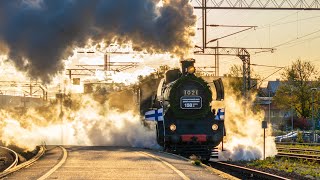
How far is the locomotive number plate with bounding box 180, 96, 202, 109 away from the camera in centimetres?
2353

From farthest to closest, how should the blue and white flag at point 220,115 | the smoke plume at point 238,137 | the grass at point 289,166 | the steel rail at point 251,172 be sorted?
the smoke plume at point 238,137, the blue and white flag at point 220,115, the grass at point 289,166, the steel rail at point 251,172

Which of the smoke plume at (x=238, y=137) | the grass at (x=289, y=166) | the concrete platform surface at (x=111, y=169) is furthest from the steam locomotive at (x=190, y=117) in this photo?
the concrete platform surface at (x=111, y=169)

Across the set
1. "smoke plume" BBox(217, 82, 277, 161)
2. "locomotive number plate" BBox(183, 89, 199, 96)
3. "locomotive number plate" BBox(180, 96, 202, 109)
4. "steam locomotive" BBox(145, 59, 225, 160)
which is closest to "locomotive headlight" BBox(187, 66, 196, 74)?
"steam locomotive" BBox(145, 59, 225, 160)

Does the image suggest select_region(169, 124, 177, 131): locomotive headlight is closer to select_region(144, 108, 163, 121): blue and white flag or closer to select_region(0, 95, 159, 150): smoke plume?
select_region(144, 108, 163, 121): blue and white flag

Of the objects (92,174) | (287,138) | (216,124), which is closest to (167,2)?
(216,124)

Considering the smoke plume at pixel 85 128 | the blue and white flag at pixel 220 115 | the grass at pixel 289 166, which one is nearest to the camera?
the grass at pixel 289 166

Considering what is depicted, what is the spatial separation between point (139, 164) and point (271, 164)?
9519 millimetres

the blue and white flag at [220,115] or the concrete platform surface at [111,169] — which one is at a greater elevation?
the blue and white flag at [220,115]

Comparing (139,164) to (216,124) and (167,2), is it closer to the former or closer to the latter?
(216,124)

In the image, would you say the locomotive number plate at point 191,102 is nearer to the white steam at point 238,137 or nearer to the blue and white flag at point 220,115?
the blue and white flag at point 220,115

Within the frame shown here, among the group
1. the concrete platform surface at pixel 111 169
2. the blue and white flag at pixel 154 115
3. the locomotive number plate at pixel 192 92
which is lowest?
the concrete platform surface at pixel 111 169

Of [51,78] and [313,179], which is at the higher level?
[51,78]

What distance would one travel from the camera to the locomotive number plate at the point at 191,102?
2353 cm

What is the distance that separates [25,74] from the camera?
2184cm
